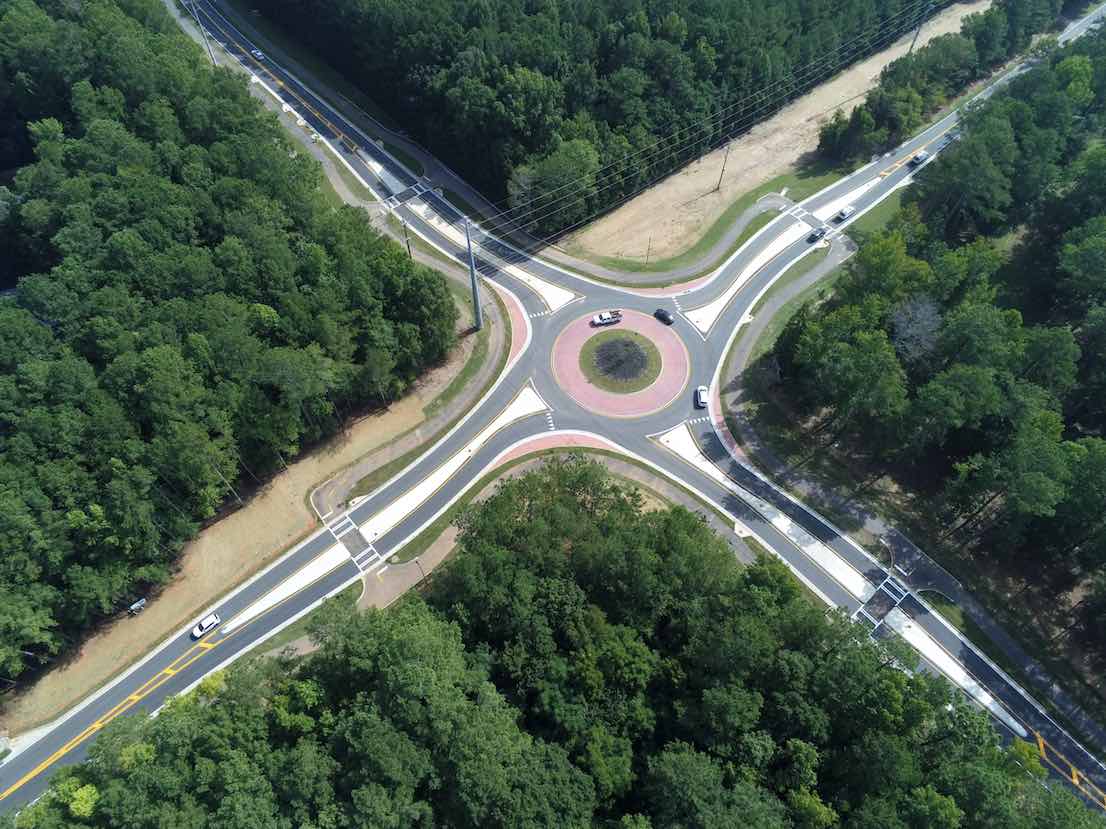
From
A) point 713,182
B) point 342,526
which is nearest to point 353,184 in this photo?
point 713,182

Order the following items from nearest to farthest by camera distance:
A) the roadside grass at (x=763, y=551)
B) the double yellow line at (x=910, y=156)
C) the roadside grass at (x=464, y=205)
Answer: the roadside grass at (x=763, y=551) → the roadside grass at (x=464, y=205) → the double yellow line at (x=910, y=156)

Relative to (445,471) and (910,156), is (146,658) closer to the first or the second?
(445,471)

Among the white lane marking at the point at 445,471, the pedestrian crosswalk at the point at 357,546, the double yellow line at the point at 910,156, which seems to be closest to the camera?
the pedestrian crosswalk at the point at 357,546

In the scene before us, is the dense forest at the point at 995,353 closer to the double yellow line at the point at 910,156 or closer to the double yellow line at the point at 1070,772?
the double yellow line at the point at 910,156

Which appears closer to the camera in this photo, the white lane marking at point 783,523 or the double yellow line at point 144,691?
the double yellow line at point 144,691

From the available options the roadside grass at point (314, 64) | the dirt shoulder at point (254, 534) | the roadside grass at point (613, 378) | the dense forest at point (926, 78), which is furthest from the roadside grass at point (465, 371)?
the dense forest at point (926, 78)
